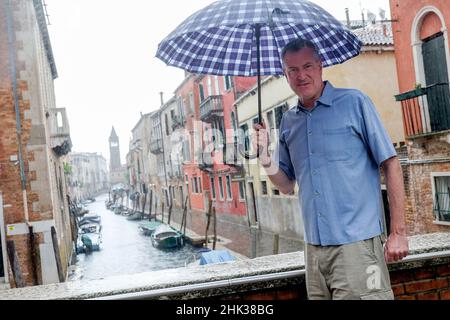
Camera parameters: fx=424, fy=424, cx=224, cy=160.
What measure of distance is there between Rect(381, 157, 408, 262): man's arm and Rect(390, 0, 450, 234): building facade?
8.23 metres

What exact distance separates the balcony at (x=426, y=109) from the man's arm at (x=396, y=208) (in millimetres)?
8272

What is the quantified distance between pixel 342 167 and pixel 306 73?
0.44 metres

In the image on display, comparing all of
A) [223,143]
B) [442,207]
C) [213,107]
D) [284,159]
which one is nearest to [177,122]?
[223,143]

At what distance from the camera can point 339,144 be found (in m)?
1.64

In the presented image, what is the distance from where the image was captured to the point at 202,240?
72.6 feet

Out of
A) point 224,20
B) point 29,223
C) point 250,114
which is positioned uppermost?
point 250,114

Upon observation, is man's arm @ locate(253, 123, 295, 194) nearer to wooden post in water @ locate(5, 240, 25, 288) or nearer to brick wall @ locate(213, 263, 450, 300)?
brick wall @ locate(213, 263, 450, 300)

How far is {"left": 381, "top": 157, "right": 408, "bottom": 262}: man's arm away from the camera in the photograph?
1589 millimetres

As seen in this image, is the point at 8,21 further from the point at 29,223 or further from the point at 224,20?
the point at 224,20

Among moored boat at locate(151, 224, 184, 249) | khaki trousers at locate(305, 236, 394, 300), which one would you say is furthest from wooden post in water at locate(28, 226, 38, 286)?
moored boat at locate(151, 224, 184, 249)

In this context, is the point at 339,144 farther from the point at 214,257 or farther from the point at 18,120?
the point at 214,257

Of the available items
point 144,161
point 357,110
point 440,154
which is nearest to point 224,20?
point 357,110

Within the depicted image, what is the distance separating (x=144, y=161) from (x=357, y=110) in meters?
52.9

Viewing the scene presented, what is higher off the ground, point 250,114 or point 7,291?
point 250,114
